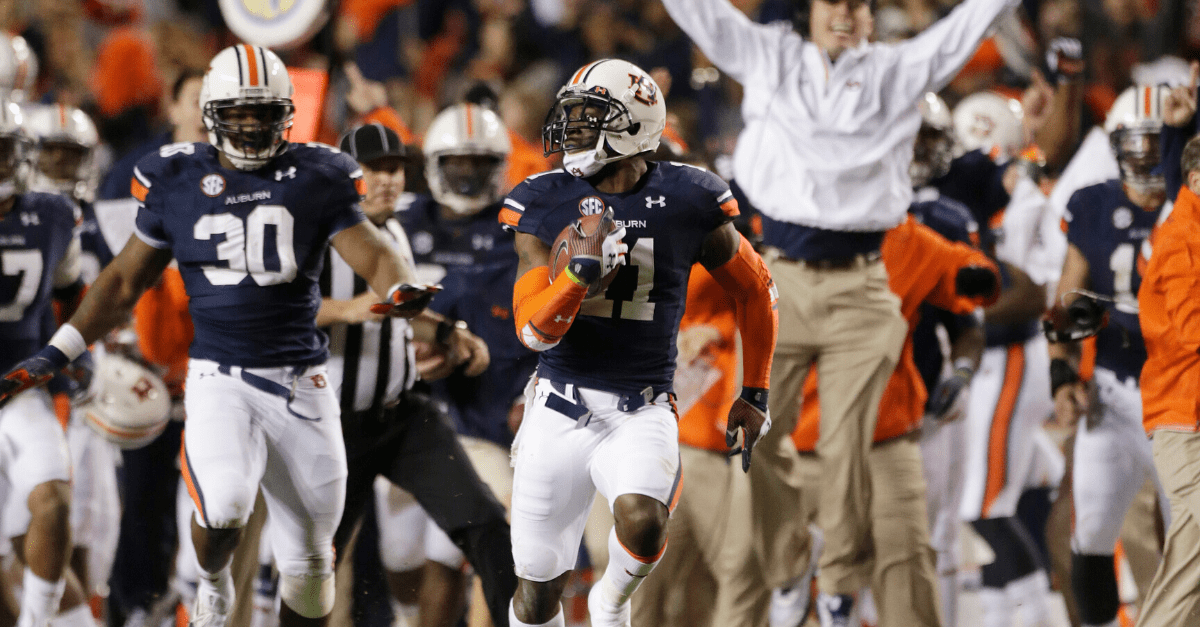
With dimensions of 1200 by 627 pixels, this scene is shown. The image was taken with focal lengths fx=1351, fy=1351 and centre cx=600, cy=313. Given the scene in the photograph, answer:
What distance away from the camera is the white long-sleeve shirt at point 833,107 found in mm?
4996

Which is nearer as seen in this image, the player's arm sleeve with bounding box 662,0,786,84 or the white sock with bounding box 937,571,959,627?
the player's arm sleeve with bounding box 662,0,786,84

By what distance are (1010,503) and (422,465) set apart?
9.01 ft

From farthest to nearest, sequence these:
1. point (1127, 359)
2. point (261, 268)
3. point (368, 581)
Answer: point (368, 581) → point (1127, 359) → point (261, 268)

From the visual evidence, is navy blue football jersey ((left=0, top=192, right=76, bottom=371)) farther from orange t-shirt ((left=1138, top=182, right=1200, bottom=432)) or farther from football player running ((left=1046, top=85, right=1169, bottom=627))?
orange t-shirt ((left=1138, top=182, right=1200, bottom=432))

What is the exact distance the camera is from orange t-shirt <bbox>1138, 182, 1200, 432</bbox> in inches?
173

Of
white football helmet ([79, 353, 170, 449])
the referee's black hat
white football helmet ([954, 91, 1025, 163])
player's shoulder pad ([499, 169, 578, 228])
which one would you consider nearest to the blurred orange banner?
the referee's black hat

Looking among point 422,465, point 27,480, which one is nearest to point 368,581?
point 422,465

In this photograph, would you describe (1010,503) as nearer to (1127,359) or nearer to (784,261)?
(1127,359)

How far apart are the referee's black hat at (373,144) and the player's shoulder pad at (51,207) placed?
3.72 ft

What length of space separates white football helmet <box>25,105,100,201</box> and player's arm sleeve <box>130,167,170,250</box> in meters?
2.16

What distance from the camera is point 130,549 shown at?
5.84 meters

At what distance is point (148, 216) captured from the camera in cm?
443

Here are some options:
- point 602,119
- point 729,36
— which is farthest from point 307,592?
point 729,36

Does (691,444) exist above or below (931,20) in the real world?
below
